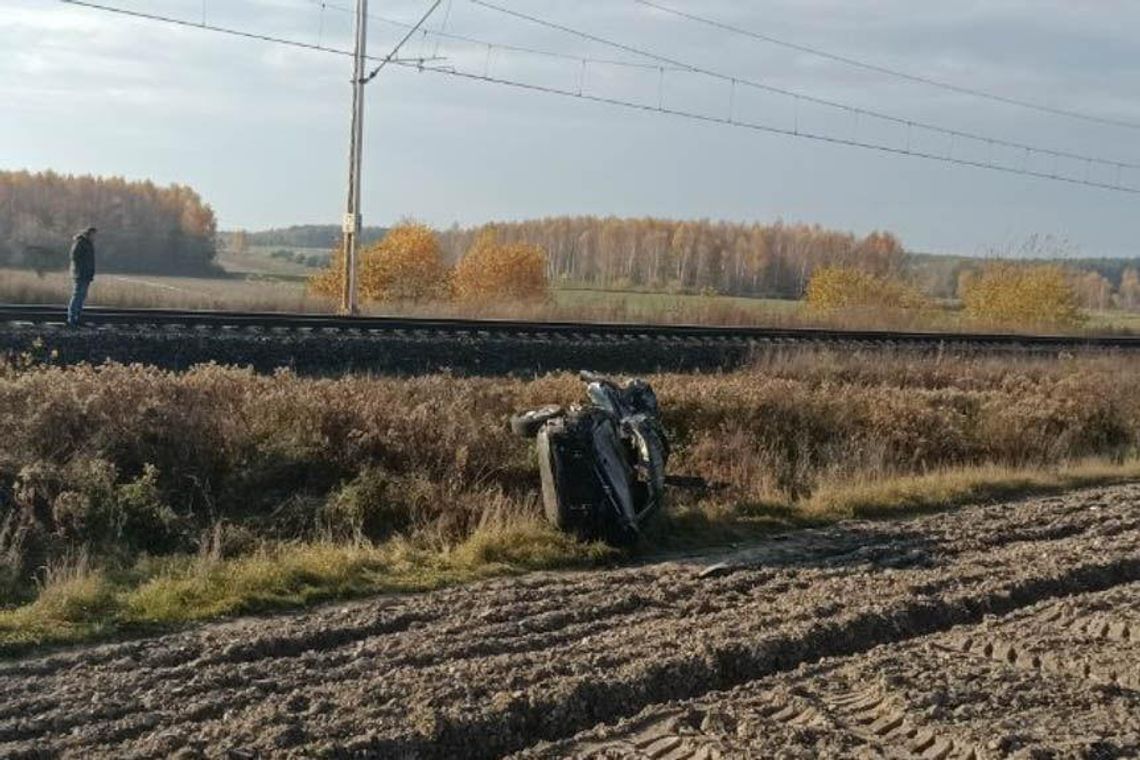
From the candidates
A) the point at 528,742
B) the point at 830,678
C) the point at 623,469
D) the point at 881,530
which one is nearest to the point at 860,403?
the point at 881,530

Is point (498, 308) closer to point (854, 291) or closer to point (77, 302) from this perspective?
point (77, 302)

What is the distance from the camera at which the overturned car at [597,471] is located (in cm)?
1091

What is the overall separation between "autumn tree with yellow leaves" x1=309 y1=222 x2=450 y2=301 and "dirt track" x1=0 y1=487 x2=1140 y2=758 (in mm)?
33159

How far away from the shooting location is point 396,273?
43.3 meters

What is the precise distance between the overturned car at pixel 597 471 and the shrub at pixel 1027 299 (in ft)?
146

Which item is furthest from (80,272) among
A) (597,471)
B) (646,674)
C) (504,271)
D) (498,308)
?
(504,271)

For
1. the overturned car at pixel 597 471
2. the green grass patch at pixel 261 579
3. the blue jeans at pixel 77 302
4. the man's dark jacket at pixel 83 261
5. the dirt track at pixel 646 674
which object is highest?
the man's dark jacket at pixel 83 261

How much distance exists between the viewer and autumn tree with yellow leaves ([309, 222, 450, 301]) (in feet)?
140

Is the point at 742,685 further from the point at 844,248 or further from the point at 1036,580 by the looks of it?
the point at 844,248

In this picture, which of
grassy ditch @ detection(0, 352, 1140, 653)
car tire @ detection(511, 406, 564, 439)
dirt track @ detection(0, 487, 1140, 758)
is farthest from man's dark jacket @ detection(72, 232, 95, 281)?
dirt track @ detection(0, 487, 1140, 758)

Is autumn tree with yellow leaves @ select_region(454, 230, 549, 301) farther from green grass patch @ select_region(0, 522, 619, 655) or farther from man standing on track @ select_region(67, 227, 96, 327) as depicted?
green grass patch @ select_region(0, 522, 619, 655)

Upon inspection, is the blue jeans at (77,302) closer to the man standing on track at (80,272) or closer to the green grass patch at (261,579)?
the man standing on track at (80,272)

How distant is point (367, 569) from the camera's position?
33.3 ft

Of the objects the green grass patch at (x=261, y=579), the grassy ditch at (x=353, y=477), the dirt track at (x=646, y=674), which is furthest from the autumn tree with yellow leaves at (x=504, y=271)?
the dirt track at (x=646, y=674)
